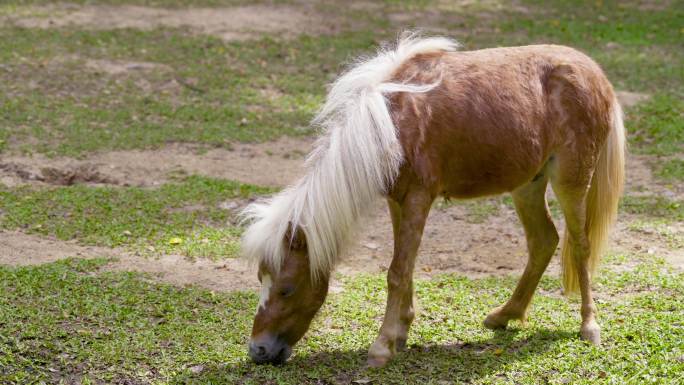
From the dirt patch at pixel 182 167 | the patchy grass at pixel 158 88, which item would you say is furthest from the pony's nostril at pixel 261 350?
the patchy grass at pixel 158 88

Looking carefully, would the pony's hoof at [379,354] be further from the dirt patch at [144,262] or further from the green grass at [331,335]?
the dirt patch at [144,262]

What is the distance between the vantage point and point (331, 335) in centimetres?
488

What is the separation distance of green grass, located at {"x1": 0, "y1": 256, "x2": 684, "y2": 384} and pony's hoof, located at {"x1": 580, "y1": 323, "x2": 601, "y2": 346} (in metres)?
0.05

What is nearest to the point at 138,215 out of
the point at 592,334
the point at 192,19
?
the point at 592,334

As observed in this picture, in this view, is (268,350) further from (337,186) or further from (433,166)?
(433,166)

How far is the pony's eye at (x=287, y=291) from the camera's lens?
4301 mm

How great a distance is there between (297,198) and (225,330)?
1.10 meters

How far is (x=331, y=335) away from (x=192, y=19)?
880cm

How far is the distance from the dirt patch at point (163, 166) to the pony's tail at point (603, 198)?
300 cm

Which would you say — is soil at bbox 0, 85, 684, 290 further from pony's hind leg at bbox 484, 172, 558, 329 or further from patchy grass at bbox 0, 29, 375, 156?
pony's hind leg at bbox 484, 172, 558, 329

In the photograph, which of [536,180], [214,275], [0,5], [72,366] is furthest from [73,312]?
[0,5]

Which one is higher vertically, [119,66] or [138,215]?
[119,66]

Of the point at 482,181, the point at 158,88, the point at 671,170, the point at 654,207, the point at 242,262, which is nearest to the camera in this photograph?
the point at 482,181

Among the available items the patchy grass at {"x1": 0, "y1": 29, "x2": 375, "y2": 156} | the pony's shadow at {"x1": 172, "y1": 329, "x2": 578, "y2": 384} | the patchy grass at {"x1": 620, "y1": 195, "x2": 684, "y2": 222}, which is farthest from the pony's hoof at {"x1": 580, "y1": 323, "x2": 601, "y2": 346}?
the patchy grass at {"x1": 0, "y1": 29, "x2": 375, "y2": 156}
